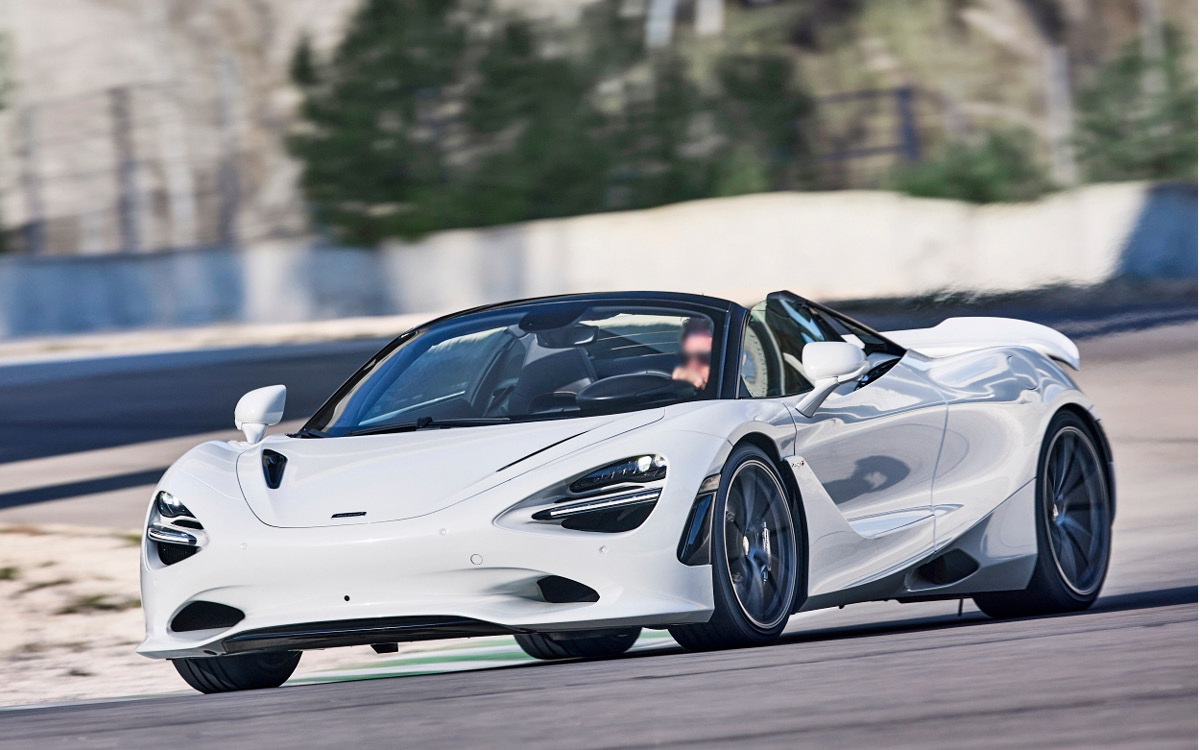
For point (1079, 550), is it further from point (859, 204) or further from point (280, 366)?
point (859, 204)

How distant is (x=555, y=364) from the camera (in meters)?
6.72

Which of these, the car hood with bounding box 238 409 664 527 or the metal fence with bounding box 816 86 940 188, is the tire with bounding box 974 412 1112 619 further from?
the metal fence with bounding box 816 86 940 188

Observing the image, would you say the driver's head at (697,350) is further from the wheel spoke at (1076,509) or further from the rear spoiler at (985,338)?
the wheel spoke at (1076,509)

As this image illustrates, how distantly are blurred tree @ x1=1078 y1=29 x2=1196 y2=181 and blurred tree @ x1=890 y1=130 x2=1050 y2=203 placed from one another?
0.66 metres

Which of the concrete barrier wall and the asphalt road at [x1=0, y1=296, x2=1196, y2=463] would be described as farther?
the concrete barrier wall

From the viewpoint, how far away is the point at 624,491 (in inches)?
223

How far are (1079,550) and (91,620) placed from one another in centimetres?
406

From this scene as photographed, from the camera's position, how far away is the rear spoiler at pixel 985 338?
25.8 ft

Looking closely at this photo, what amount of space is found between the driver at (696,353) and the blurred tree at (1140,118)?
54.0 ft

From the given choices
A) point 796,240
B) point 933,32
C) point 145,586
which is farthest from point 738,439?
point 933,32

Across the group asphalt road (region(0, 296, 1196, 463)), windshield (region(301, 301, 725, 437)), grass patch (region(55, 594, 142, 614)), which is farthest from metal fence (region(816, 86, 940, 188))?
windshield (region(301, 301, 725, 437))

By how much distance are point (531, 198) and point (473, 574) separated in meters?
22.2

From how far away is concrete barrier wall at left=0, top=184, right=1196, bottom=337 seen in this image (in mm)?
21156

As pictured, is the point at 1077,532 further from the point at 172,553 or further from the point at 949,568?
the point at 172,553
